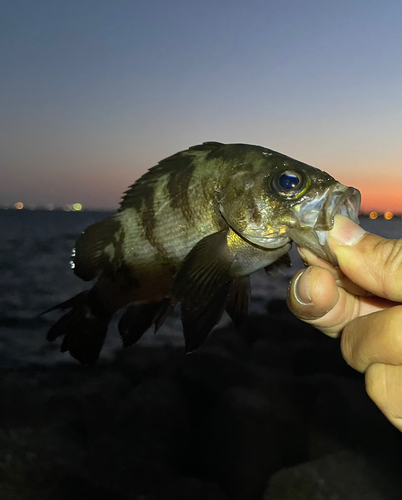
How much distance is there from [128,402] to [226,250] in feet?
11.7

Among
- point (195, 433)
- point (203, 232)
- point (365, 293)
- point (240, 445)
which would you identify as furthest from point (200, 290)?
point (195, 433)

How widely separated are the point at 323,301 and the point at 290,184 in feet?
2.42

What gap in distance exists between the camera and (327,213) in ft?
6.34

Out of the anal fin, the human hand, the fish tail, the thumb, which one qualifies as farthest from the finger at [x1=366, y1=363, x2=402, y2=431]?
the fish tail

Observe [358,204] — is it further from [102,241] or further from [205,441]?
[205,441]

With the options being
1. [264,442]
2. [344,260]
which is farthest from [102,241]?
[264,442]

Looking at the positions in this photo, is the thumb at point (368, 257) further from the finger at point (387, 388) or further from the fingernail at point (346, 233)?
the finger at point (387, 388)

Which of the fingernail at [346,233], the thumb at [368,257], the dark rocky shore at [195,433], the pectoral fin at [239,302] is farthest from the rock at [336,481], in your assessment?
the fingernail at [346,233]

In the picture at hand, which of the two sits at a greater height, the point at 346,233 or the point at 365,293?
the point at 346,233

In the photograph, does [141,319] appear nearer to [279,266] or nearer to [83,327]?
[83,327]

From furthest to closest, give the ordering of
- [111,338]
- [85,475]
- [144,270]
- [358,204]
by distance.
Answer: [111,338], [85,475], [144,270], [358,204]

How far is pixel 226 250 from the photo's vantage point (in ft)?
7.80

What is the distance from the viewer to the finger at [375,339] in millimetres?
1828

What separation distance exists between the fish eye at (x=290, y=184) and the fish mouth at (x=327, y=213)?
12 centimetres
